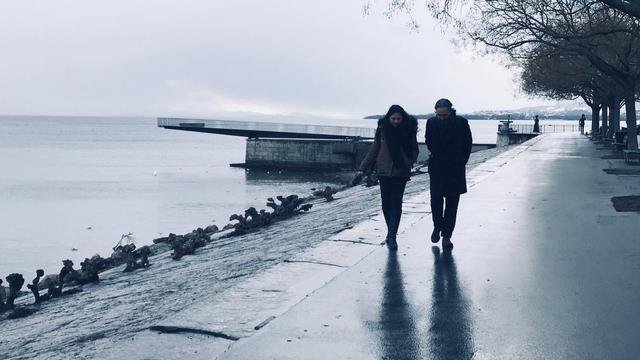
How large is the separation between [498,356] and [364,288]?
7.05 ft

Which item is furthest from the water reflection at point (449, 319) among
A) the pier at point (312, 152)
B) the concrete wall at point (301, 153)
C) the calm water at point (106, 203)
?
the concrete wall at point (301, 153)

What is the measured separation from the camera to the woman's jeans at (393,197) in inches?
374

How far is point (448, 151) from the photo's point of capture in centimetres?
937

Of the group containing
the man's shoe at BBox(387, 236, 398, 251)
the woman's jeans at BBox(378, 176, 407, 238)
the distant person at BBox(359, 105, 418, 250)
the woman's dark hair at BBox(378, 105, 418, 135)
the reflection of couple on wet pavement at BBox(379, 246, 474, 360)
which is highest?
the woman's dark hair at BBox(378, 105, 418, 135)

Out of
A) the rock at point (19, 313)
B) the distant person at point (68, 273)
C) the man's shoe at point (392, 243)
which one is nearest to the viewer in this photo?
the man's shoe at point (392, 243)

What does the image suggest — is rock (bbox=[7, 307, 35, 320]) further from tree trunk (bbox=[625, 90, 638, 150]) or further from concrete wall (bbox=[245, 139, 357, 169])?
concrete wall (bbox=[245, 139, 357, 169])

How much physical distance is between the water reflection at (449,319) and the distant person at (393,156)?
49.3 inches

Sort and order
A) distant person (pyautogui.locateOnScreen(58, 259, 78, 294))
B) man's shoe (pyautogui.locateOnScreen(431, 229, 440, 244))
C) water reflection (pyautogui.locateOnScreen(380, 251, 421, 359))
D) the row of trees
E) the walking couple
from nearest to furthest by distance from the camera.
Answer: water reflection (pyautogui.locateOnScreen(380, 251, 421, 359)) < the walking couple < man's shoe (pyautogui.locateOnScreen(431, 229, 440, 244)) < distant person (pyautogui.locateOnScreen(58, 259, 78, 294)) < the row of trees

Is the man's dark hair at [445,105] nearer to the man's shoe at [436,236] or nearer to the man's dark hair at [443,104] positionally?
the man's dark hair at [443,104]

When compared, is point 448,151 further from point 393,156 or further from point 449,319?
point 449,319

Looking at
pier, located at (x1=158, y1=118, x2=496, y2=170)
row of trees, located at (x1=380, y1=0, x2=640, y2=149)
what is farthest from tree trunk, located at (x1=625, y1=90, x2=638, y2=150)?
pier, located at (x1=158, y1=118, x2=496, y2=170)

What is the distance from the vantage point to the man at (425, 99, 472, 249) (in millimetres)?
9320

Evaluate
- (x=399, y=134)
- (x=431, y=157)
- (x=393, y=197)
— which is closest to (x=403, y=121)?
(x=399, y=134)

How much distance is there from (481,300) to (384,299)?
0.80 metres
